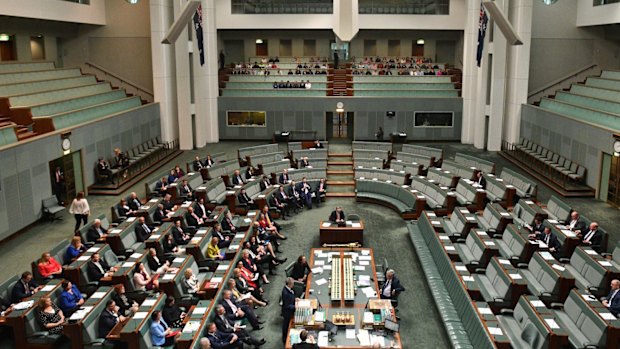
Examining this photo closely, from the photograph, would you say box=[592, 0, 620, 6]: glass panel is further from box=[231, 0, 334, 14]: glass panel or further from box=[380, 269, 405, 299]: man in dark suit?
box=[380, 269, 405, 299]: man in dark suit

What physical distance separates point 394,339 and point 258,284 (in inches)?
170

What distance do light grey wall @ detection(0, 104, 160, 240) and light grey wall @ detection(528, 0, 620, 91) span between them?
21301 mm

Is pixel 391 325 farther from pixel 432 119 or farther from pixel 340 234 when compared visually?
pixel 432 119

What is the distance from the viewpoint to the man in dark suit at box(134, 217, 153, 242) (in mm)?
14297

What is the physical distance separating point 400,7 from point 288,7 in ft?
22.5

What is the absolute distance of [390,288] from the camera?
11414 millimetres

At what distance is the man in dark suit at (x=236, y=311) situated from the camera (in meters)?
10.6

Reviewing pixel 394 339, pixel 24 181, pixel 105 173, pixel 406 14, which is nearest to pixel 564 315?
pixel 394 339

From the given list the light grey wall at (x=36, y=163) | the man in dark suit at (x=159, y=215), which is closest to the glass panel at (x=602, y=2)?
the man in dark suit at (x=159, y=215)

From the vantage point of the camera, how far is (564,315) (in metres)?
10.3

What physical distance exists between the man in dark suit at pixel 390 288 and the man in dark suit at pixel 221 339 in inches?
123

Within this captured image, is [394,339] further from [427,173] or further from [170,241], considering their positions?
[427,173]

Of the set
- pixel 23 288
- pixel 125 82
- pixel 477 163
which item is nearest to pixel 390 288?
pixel 23 288

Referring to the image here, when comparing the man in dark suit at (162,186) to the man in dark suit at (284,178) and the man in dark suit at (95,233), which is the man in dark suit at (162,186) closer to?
the man in dark suit at (284,178)
